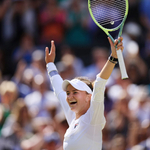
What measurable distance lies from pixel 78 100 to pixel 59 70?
12.6 feet

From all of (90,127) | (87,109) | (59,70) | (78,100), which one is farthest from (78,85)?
(59,70)

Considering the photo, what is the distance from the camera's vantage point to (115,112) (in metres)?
6.08

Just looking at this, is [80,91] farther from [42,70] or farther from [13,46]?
[13,46]

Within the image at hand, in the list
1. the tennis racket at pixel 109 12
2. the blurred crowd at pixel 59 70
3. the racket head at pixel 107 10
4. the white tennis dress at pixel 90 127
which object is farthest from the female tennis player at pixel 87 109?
the blurred crowd at pixel 59 70

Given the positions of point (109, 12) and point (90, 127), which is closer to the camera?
point (90, 127)

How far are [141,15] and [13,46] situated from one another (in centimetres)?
297

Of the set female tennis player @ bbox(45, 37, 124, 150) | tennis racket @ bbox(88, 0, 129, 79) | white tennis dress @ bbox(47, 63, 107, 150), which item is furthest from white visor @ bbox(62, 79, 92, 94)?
tennis racket @ bbox(88, 0, 129, 79)

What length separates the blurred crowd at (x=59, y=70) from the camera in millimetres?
5859

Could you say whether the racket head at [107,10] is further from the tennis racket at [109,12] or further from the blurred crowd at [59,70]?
the blurred crowd at [59,70]

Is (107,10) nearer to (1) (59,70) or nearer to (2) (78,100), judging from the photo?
(1) (59,70)

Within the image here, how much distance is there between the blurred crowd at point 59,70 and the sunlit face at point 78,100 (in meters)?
1.89

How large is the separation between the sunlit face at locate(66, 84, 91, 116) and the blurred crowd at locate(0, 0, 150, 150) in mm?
1895

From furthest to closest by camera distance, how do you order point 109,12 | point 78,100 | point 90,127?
point 109,12 < point 78,100 < point 90,127

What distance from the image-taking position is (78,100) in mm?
3711
